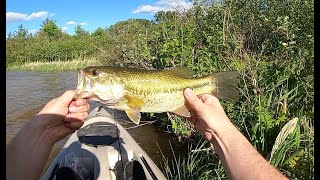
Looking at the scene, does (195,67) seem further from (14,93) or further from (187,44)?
(14,93)

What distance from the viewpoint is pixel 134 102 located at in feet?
7.72

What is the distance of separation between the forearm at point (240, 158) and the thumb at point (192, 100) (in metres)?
0.23

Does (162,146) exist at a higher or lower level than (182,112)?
lower

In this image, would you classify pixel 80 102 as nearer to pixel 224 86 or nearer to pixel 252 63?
pixel 224 86

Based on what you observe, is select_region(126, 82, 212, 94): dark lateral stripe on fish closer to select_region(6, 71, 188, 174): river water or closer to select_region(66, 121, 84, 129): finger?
select_region(66, 121, 84, 129): finger

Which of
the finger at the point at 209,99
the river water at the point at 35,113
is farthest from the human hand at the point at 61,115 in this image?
the river water at the point at 35,113

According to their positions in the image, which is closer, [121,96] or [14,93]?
[121,96]

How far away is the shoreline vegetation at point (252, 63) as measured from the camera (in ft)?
14.1

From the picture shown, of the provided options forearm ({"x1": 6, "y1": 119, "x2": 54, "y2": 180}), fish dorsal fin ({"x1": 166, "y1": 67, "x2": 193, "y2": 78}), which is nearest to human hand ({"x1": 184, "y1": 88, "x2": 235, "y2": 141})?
fish dorsal fin ({"x1": 166, "y1": 67, "x2": 193, "y2": 78})

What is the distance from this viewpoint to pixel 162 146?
8.27m

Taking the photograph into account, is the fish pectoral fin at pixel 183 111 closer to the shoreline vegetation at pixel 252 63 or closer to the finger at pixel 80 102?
the finger at pixel 80 102

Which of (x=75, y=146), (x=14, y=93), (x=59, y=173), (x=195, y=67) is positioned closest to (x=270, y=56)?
(x=195, y=67)

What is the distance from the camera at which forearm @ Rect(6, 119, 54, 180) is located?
6.59ft
